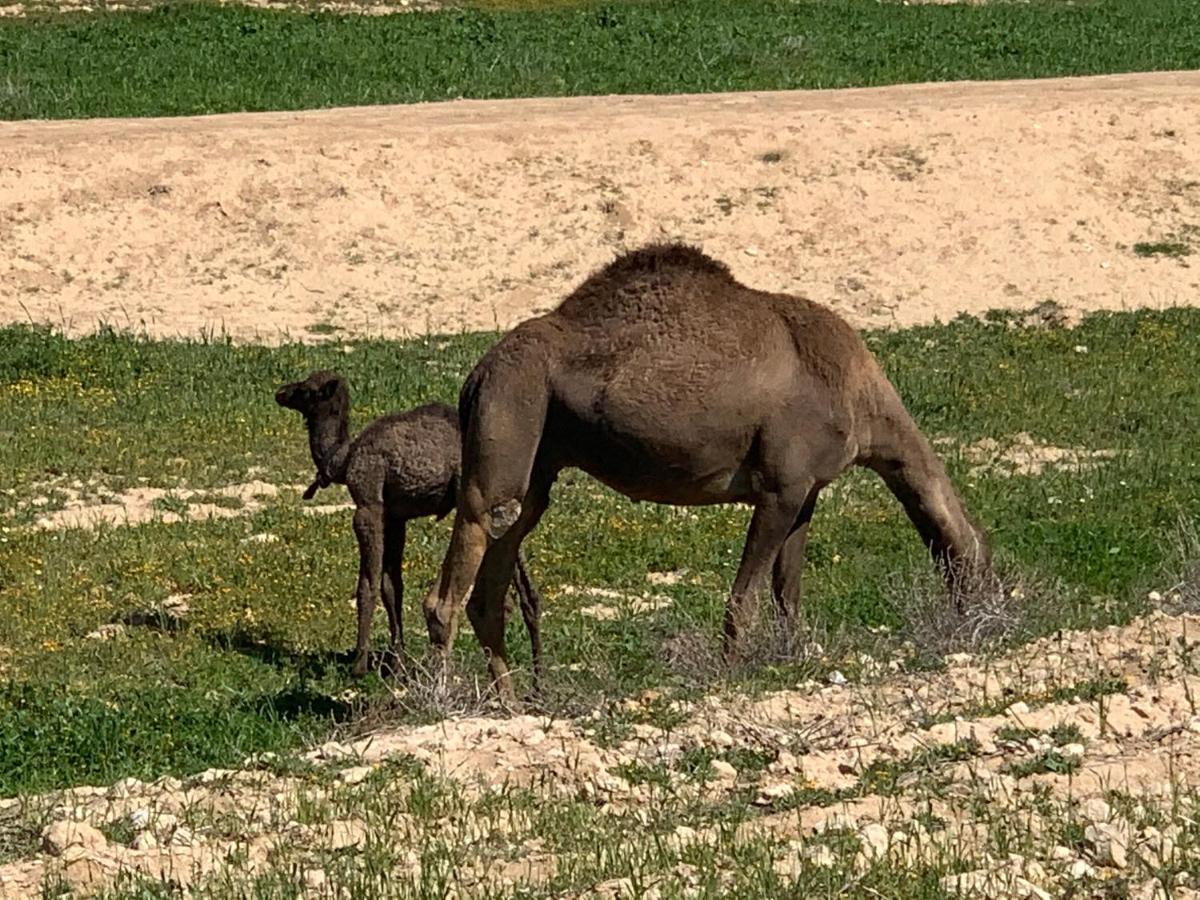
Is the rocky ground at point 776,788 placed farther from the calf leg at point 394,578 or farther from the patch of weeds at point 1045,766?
the calf leg at point 394,578

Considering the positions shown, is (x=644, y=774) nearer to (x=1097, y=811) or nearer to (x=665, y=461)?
(x=1097, y=811)

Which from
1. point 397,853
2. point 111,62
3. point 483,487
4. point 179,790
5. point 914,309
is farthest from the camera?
point 111,62

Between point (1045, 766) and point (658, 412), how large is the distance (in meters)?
3.21

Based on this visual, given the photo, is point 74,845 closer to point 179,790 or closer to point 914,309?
point 179,790

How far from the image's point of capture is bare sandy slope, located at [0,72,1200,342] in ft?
83.7

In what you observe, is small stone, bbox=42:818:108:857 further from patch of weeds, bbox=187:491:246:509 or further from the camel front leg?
patch of weeds, bbox=187:491:246:509

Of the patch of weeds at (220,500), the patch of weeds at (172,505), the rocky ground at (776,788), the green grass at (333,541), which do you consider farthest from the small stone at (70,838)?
the patch of weeds at (220,500)

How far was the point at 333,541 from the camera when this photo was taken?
49.9 ft

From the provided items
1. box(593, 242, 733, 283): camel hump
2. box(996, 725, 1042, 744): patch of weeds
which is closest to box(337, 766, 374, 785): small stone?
box(996, 725, 1042, 744): patch of weeds

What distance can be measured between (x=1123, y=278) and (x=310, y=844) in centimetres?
1960

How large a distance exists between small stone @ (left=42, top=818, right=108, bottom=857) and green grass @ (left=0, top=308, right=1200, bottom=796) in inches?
62.5

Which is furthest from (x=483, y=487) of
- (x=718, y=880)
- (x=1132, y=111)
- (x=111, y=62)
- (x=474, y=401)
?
(x=111, y=62)

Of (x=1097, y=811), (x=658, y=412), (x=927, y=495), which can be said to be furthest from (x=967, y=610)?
(x=1097, y=811)

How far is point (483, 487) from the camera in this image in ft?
36.1
